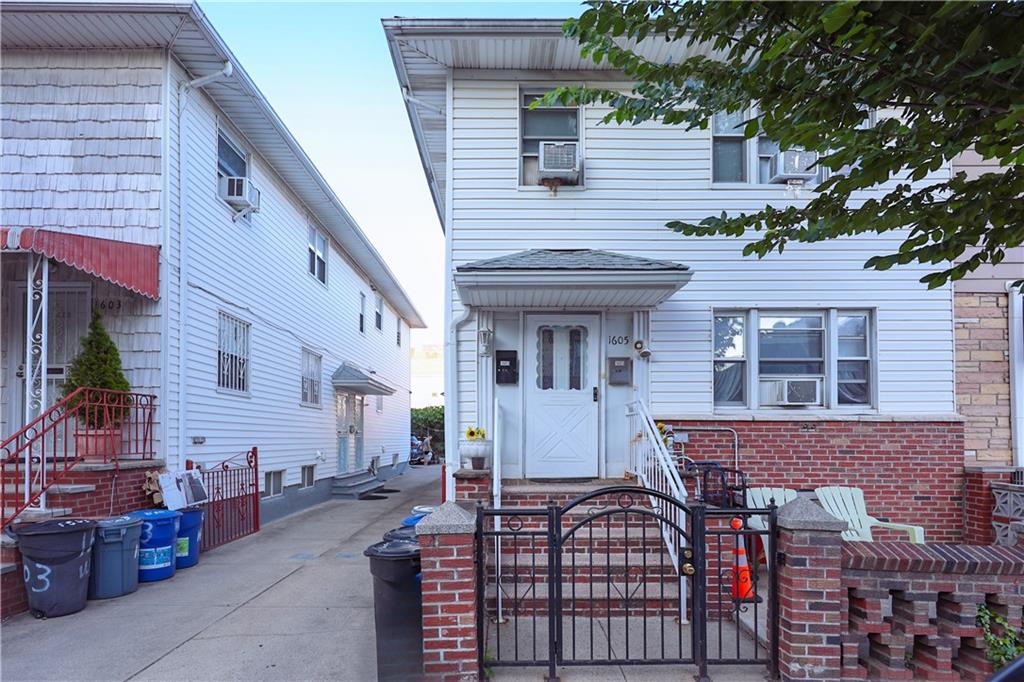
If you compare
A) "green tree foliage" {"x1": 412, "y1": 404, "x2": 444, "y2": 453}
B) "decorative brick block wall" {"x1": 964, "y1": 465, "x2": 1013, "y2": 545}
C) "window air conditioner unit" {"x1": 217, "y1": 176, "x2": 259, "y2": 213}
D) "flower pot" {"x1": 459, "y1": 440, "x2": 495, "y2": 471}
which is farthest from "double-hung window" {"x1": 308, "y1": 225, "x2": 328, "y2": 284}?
"green tree foliage" {"x1": 412, "y1": 404, "x2": 444, "y2": 453}

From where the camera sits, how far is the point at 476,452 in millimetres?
7891

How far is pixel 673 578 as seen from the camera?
22.2 feet

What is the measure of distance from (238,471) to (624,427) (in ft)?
19.8

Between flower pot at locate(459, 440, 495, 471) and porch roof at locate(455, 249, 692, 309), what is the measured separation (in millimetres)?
1696

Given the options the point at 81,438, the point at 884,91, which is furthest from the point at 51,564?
the point at 884,91

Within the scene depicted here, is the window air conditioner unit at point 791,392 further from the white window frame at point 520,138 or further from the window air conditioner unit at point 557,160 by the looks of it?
the window air conditioner unit at point 557,160

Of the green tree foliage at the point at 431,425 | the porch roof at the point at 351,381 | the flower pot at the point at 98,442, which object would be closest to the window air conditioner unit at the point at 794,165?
the flower pot at the point at 98,442

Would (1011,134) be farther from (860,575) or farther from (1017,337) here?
(1017,337)

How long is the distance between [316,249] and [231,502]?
7.51 metres

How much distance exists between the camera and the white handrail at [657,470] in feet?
21.6

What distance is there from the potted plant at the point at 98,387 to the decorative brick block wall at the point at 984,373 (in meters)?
10.2

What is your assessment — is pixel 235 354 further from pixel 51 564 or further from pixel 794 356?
pixel 794 356

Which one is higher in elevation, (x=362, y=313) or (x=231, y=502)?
(x=362, y=313)

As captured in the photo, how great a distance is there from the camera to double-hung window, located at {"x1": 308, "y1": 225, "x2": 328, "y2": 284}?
1638 cm
